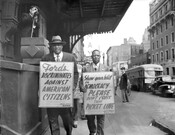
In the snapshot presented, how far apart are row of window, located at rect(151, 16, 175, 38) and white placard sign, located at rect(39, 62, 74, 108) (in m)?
38.2

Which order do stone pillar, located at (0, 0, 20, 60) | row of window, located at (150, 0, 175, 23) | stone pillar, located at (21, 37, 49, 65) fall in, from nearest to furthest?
1. stone pillar, located at (21, 37, 49, 65)
2. stone pillar, located at (0, 0, 20, 60)
3. row of window, located at (150, 0, 175, 23)

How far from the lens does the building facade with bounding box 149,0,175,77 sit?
3834 cm

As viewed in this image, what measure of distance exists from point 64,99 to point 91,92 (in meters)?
0.70

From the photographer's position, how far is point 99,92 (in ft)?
14.4

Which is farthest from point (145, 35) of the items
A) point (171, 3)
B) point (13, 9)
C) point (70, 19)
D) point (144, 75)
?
point (13, 9)

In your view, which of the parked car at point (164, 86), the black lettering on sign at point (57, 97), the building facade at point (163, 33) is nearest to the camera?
the black lettering on sign at point (57, 97)

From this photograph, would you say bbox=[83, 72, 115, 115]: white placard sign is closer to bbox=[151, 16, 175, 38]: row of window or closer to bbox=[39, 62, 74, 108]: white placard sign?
bbox=[39, 62, 74, 108]: white placard sign

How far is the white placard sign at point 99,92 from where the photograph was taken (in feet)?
14.4

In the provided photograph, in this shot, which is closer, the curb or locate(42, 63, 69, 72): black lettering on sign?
locate(42, 63, 69, 72): black lettering on sign

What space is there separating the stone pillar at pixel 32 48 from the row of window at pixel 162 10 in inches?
1488

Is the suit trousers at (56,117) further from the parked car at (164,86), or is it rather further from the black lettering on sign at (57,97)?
the parked car at (164,86)

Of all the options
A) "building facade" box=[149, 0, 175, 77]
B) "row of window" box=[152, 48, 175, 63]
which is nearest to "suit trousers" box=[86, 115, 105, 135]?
"building facade" box=[149, 0, 175, 77]

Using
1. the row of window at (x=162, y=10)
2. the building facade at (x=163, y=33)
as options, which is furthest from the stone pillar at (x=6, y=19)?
the row of window at (x=162, y=10)

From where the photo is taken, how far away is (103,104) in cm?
439
